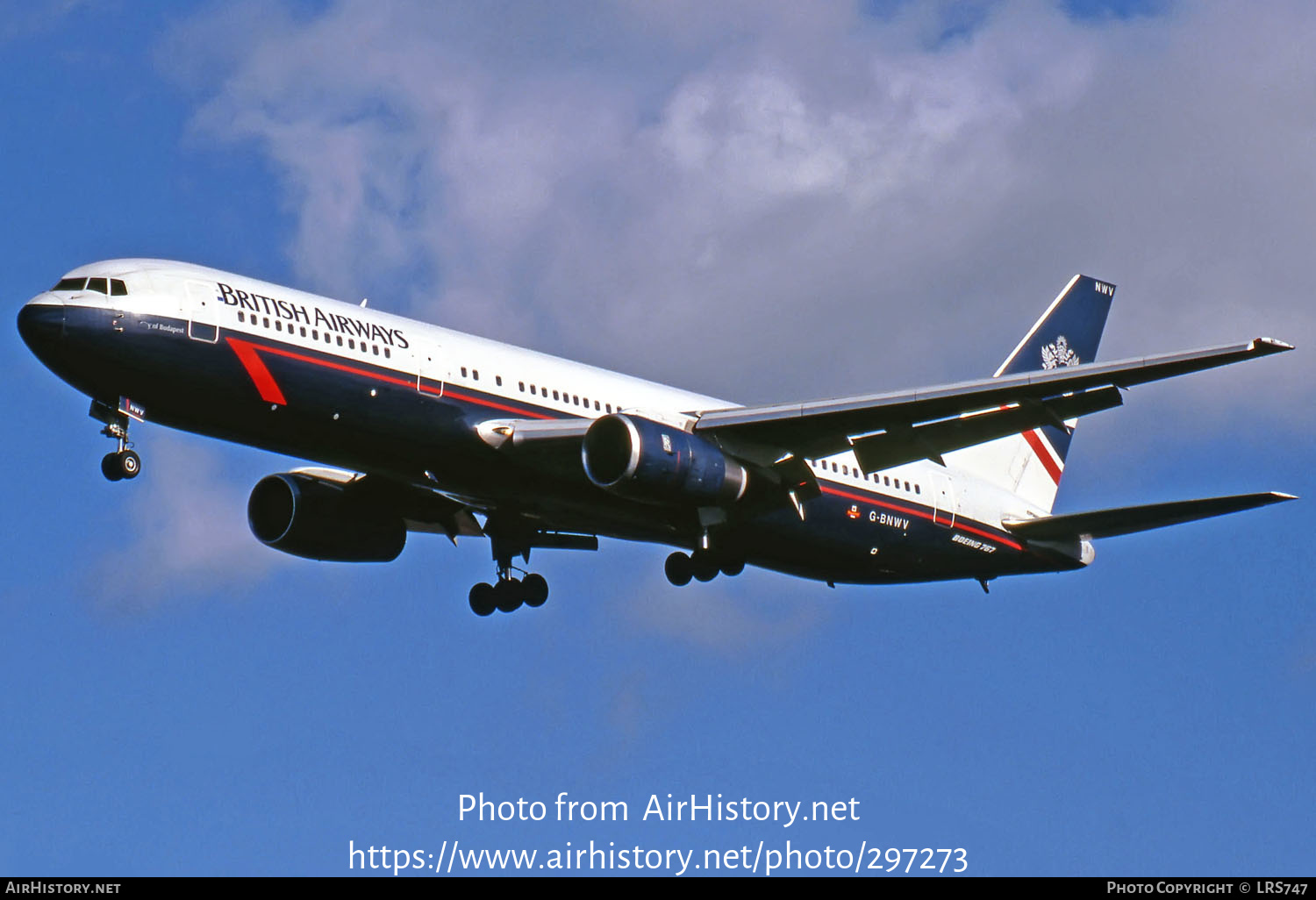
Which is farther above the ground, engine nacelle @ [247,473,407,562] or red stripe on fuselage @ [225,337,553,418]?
engine nacelle @ [247,473,407,562]

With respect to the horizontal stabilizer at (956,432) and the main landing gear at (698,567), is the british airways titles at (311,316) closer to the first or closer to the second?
the main landing gear at (698,567)

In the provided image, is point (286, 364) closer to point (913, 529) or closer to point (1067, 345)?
point (913, 529)

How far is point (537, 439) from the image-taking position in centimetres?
A: 3572

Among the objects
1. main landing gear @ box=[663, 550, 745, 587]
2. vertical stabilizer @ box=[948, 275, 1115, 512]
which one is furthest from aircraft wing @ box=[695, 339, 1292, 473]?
vertical stabilizer @ box=[948, 275, 1115, 512]

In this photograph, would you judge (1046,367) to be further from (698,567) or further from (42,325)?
(42,325)

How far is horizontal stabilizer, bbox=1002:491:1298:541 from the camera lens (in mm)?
36406

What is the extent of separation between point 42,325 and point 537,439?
9.45 meters

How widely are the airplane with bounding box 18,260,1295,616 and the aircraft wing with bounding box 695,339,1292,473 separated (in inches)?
2.0

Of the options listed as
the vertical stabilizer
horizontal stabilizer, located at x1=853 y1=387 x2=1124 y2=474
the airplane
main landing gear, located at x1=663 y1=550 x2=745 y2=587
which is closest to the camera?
the airplane

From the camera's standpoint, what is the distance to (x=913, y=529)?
4266 cm

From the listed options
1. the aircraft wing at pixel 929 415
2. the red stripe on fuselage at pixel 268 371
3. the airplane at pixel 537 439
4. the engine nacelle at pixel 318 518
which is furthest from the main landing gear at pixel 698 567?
the red stripe on fuselage at pixel 268 371

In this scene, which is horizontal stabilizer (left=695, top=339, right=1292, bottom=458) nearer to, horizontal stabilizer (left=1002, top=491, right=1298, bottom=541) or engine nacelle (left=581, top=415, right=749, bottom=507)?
engine nacelle (left=581, top=415, right=749, bottom=507)

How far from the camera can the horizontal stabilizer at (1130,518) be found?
3641 cm

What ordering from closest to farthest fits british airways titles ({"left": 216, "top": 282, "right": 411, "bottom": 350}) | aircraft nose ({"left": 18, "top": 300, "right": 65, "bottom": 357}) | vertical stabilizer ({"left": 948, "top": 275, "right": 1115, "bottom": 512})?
aircraft nose ({"left": 18, "top": 300, "right": 65, "bottom": 357}), british airways titles ({"left": 216, "top": 282, "right": 411, "bottom": 350}), vertical stabilizer ({"left": 948, "top": 275, "right": 1115, "bottom": 512})
